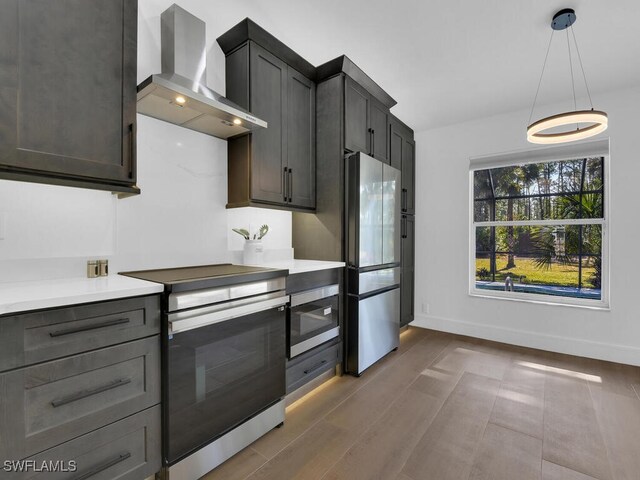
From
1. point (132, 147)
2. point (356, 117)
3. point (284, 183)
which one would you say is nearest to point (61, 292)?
point (132, 147)

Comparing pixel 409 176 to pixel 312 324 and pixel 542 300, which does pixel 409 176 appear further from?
pixel 312 324

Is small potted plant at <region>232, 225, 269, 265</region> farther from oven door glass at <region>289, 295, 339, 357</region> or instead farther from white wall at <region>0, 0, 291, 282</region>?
oven door glass at <region>289, 295, 339, 357</region>

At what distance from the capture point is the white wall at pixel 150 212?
151cm

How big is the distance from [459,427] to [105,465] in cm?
195

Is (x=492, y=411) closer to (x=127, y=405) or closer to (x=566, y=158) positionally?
(x=127, y=405)

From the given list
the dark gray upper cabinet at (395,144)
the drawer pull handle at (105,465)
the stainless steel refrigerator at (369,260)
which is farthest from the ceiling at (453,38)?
the drawer pull handle at (105,465)

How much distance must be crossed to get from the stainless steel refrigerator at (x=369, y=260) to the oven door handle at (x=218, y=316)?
928 mm

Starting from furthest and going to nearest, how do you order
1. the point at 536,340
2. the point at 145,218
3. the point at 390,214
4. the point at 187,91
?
the point at 536,340, the point at 390,214, the point at 145,218, the point at 187,91

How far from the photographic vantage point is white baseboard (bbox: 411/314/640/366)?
3.08 meters

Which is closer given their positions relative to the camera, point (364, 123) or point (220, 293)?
point (220, 293)

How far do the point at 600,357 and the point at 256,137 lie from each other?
13.2ft

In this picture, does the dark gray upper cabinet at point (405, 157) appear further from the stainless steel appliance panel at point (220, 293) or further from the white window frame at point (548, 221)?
the stainless steel appliance panel at point (220, 293)

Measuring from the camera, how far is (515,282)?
3.84 metres

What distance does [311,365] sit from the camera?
2.32 m
